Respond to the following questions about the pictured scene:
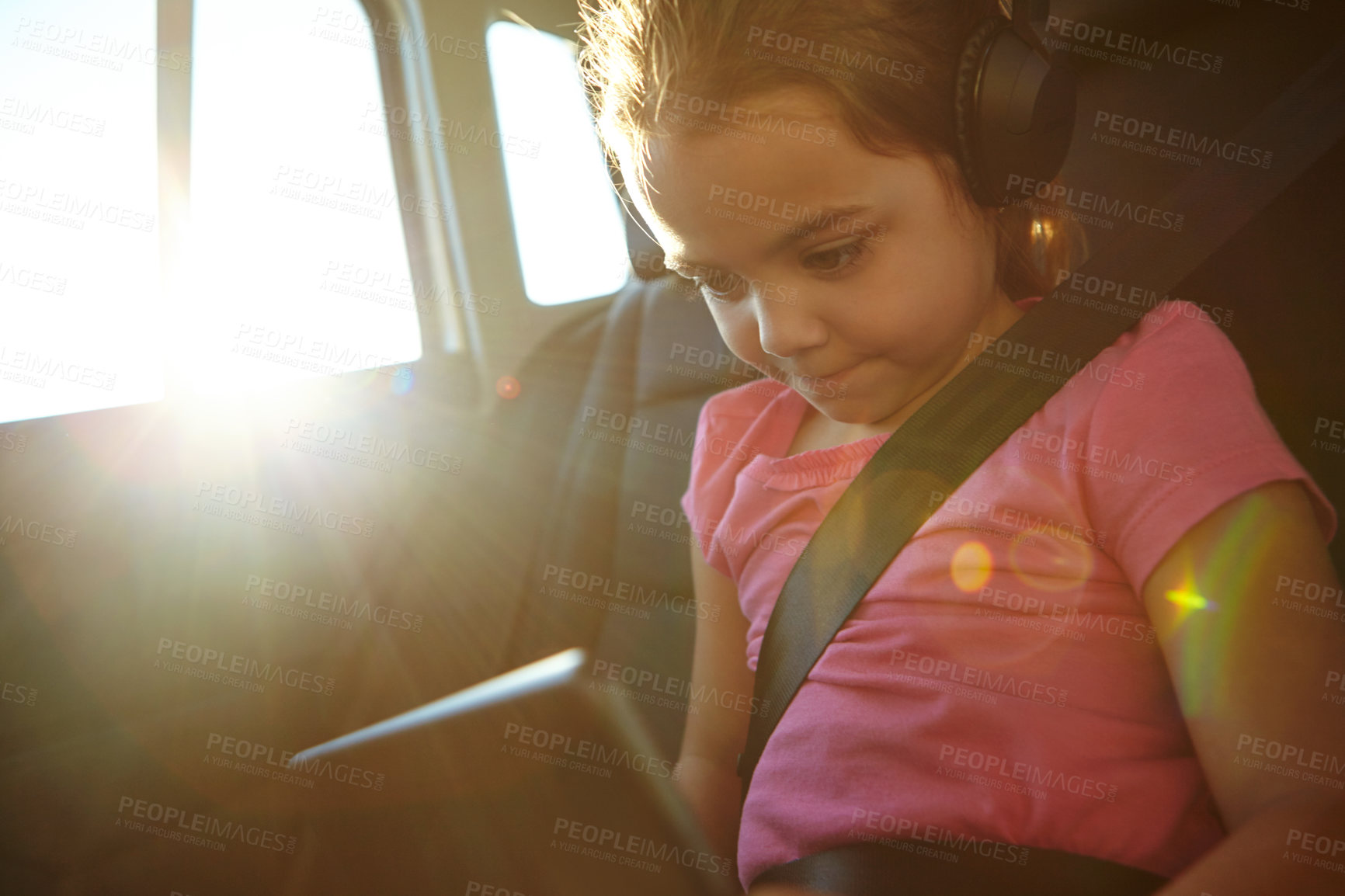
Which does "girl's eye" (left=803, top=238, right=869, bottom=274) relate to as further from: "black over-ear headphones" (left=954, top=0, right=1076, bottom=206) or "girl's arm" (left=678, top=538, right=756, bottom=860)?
"girl's arm" (left=678, top=538, right=756, bottom=860)

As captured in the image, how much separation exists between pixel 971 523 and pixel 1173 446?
18 cm

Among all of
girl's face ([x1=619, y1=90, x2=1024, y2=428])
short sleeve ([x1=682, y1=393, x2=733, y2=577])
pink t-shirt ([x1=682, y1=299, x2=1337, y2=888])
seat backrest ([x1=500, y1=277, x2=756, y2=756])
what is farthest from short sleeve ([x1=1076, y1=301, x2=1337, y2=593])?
seat backrest ([x1=500, y1=277, x2=756, y2=756])

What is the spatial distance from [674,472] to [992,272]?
0.68 meters

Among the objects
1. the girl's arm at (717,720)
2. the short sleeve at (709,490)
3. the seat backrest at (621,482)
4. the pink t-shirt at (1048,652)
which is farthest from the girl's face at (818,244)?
the seat backrest at (621,482)

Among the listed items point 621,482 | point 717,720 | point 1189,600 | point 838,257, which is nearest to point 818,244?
point 838,257

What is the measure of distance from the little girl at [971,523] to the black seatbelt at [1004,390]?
22 millimetres

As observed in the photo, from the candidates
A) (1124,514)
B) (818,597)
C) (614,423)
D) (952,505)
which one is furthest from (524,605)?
(1124,514)

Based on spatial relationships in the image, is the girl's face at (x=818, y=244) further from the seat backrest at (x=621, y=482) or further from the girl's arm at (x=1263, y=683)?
the seat backrest at (x=621, y=482)

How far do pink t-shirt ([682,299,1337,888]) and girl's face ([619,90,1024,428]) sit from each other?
0.15m

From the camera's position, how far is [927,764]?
0.75 meters

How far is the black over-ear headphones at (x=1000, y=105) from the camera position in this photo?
29.3 inches

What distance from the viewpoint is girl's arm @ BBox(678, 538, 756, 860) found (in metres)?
1.02

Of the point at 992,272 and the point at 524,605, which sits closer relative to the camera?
the point at 992,272

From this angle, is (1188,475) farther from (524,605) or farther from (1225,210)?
(524,605)
